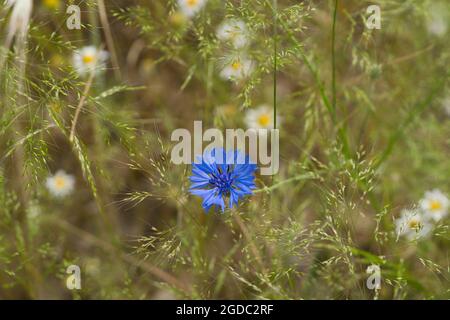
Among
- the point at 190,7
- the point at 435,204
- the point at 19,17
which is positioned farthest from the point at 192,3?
the point at 435,204

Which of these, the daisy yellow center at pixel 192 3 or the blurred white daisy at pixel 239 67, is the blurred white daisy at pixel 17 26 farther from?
the daisy yellow center at pixel 192 3

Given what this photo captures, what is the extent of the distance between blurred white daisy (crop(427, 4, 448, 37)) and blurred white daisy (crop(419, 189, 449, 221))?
0.46 m

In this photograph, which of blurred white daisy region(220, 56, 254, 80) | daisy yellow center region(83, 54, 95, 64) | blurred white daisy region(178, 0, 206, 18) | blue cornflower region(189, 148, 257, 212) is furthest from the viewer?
daisy yellow center region(83, 54, 95, 64)

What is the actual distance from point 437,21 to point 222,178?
40.0 inches

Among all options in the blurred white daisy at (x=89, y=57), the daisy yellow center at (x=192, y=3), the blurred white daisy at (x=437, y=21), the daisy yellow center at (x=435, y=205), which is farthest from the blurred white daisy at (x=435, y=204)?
the blurred white daisy at (x=89, y=57)

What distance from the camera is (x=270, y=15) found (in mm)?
1397

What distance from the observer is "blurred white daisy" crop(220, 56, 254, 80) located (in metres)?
1.43

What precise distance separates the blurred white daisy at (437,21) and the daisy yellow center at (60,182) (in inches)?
44.2

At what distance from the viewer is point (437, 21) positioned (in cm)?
190

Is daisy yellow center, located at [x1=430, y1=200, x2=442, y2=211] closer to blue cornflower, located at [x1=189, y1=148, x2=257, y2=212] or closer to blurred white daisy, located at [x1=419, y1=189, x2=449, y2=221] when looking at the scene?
blurred white daisy, located at [x1=419, y1=189, x2=449, y2=221]

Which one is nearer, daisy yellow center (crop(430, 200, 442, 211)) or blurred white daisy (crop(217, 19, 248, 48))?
blurred white daisy (crop(217, 19, 248, 48))

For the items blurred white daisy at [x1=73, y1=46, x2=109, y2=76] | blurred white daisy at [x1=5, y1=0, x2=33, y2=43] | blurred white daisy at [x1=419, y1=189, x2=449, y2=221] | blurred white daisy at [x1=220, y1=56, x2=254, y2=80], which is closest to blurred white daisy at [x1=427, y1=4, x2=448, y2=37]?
blurred white daisy at [x1=419, y1=189, x2=449, y2=221]

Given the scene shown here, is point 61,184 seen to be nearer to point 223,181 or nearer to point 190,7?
point 190,7

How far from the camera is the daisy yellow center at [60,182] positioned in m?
1.89
